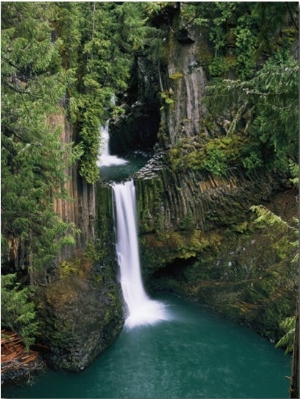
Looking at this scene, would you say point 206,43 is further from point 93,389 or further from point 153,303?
point 93,389

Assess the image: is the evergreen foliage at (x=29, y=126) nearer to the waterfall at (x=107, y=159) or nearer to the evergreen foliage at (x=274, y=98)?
the evergreen foliage at (x=274, y=98)

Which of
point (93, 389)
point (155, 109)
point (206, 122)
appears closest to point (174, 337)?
point (93, 389)

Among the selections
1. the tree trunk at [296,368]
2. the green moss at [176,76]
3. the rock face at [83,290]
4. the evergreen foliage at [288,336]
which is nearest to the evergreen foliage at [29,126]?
the rock face at [83,290]

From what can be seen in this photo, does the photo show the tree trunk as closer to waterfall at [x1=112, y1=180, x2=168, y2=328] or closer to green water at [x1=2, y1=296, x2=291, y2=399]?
green water at [x1=2, y1=296, x2=291, y2=399]

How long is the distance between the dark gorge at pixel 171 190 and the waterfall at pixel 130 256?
232 millimetres

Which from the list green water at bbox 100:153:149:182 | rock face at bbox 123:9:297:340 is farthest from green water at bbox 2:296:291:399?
green water at bbox 100:153:149:182

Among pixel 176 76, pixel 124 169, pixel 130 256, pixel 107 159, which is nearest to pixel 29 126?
pixel 130 256

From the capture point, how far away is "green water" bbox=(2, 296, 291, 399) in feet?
33.3

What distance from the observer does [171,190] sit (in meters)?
14.5

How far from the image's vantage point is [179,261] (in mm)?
14719

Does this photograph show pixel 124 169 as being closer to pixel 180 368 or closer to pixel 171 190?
pixel 171 190

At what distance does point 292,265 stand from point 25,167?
26.8 feet

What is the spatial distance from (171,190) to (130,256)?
2.54 m

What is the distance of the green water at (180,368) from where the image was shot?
33.3 ft
